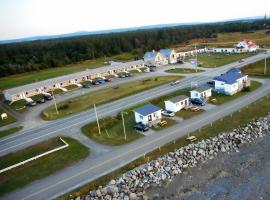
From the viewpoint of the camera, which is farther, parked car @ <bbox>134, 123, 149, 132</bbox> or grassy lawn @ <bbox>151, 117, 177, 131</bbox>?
grassy lawn @ <bbox>151, 117, 177, 131</bbox>

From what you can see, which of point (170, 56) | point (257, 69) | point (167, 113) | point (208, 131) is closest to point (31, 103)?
point (167, 113)

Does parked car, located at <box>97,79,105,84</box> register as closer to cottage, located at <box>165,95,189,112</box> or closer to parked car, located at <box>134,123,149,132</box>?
cottage, located at <box>165,95,189,112</box>

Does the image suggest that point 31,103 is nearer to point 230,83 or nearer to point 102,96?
point 102,96

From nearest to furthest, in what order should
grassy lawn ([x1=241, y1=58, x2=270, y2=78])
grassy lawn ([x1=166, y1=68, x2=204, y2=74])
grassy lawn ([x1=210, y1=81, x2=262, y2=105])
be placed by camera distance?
grassy lawn ([x1=210, y1=81, x2=262, y2=105]), grassy lawn ([x1=241, y1=58, x2=270, y2=78]), grassy lawn ([x1=166, y1=68, x2=204, y2=74])

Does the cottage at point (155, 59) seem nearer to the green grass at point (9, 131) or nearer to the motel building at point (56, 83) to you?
the motel building at point (56, 83)

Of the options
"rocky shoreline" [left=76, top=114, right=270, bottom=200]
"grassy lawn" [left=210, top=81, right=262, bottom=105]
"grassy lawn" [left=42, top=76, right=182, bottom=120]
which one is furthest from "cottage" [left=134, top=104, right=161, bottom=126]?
"grassy lawn" [left=42, top=76, right=182, bottom=120]
